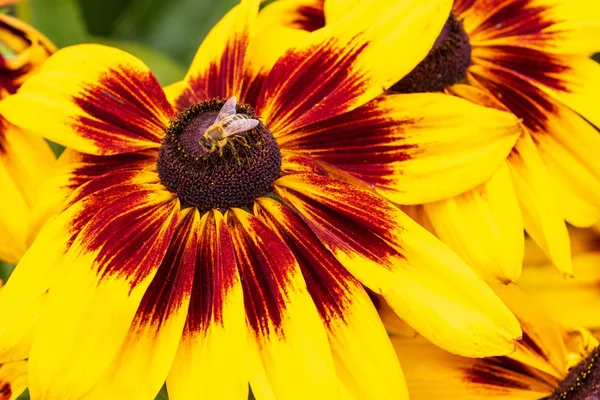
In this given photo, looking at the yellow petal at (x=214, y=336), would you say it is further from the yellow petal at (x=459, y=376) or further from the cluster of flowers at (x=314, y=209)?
the yellow petal at (x=459, y=376)

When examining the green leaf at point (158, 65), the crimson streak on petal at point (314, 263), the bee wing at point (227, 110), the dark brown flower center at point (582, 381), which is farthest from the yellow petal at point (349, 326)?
the green leaf at point (158, 65)

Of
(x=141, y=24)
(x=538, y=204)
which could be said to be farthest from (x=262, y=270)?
(x=141, y=24)

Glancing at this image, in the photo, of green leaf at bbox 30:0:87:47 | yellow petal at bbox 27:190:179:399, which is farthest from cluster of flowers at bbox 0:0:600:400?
green leaf at bbox 30:0:87:47

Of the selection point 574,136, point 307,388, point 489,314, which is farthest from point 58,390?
point 574,136

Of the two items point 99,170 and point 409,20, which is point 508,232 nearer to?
point 409,20

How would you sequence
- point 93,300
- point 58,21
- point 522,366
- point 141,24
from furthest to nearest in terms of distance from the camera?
point 141,24 < point 58,21 < point 522,366 < point 93,300

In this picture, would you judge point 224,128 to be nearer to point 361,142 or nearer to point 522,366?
point 361,142

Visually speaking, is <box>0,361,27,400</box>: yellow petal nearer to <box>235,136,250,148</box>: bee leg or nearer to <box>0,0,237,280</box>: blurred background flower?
<box>235,136,250,148</box>: bee leg
